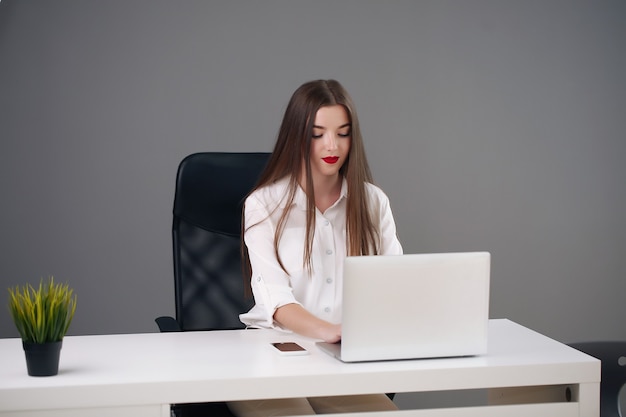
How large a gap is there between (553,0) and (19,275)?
8.84ft

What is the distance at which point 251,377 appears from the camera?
1766 millimetres

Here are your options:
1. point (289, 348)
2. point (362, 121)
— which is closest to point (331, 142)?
point (289, 348)

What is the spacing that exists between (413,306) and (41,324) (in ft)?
2.47

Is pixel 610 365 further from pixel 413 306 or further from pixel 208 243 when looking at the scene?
pixel 208 243

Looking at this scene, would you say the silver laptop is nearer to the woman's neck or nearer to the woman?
the woman

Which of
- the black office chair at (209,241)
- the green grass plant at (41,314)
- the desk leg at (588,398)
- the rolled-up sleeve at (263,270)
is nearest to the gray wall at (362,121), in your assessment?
the black office chair at (209,241)

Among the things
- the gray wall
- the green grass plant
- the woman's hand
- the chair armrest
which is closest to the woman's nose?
the woman's hand

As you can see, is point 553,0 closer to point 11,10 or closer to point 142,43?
point 142,43

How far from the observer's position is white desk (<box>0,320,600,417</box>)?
1729mm

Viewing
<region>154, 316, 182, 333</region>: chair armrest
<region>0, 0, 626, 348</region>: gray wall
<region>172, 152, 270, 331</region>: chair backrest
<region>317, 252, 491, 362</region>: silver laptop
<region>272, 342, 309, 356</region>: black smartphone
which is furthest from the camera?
<region>0, 0, 626, 348</region>: gray wall

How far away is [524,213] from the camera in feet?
13.8

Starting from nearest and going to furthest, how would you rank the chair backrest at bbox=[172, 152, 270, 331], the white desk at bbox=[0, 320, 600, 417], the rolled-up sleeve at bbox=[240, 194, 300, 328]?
the white desk at bbox=[0, 320, 600, 417], the rolled-up sleeve at bbox=[240, 194, 300, 328], the chair backrest at bbox=[172, 152, 270, 331]

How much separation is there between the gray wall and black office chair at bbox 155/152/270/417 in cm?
114

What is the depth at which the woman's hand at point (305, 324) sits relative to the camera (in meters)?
2.06
